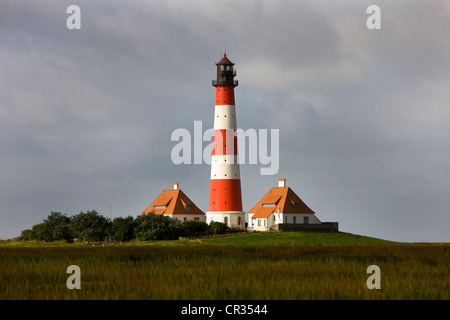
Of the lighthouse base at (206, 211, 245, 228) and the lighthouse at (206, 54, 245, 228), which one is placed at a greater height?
the lighthouse at (206, 54, 245, 228)

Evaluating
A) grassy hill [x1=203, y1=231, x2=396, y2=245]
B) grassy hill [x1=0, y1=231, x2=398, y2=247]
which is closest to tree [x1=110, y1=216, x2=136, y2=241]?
grassy hill [x1=0, y1=231, x2=398, y2=247]

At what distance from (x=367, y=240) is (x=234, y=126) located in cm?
1845

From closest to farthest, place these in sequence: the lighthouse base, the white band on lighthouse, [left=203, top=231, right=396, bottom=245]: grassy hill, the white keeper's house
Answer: [left=203, top=231, right=396, bottom=245]: grassy hill < the white band on lighthouse < the lighthouse base < the white keeper's house

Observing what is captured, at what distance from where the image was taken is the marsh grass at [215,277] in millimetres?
17531

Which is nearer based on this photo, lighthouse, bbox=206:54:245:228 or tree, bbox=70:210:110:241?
tree, bbox=70:210:110:241

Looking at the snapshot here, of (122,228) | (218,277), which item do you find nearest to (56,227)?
(122,228)

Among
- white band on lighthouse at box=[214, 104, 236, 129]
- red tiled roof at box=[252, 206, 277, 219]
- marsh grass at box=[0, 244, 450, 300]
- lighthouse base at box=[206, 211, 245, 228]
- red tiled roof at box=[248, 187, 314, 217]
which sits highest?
white band on lighthouse at box=[214, 104, 236, 129]

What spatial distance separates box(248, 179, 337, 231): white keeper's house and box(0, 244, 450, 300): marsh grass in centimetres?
4927

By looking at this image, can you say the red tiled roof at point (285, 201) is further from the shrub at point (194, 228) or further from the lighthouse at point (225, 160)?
the shrub at point (194, 228)

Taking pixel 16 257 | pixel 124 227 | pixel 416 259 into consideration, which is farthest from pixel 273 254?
pixel 124 227

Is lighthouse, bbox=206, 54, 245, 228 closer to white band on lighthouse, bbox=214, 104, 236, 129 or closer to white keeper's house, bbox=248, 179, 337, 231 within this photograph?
white band on lighthouse, bbox=214, 104, 236, 129

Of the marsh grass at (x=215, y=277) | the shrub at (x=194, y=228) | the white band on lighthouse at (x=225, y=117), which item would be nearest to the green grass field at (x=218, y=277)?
the marsh grass at (x=215, y=277)

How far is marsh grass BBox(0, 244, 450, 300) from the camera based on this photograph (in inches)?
690
